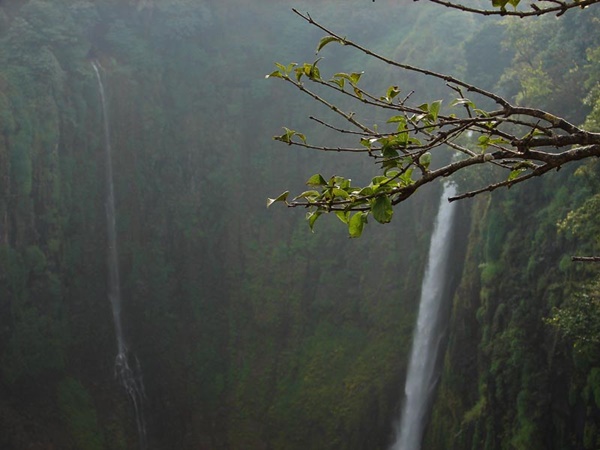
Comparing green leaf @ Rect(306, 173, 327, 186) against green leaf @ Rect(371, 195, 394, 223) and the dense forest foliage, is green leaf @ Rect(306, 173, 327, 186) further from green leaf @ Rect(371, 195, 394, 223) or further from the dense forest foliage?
the dense forest foliage

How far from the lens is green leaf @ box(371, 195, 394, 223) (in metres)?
2.53

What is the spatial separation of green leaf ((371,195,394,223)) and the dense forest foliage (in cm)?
1244

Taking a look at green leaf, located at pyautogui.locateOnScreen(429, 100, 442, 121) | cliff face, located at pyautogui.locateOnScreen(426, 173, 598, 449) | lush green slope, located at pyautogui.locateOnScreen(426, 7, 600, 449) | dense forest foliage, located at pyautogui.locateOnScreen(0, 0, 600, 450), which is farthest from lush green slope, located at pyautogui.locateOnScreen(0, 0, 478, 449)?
green leaf, located at pyautogui.locateOnScreen(429, 100, 442, 121)

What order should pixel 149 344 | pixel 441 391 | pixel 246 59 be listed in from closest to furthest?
1. pixel 441 391
2. pixel 149 344
3. pixel 246 59

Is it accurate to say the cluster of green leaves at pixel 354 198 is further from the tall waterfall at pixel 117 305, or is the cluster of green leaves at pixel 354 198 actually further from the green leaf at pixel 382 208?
the tall waterfall at pixel 117 305

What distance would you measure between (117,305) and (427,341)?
10036 mm

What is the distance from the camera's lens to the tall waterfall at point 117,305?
20.4m

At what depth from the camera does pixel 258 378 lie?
20.6 m

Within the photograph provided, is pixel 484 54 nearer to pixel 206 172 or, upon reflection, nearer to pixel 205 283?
pixel 206 172

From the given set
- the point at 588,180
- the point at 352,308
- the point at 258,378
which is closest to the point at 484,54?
the point at 352,308

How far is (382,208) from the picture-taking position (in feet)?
8.34

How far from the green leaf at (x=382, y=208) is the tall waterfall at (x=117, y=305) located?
19.2m

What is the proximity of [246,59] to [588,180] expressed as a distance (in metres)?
16.6

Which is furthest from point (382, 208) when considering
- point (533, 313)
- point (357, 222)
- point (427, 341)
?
point (427, 341)
